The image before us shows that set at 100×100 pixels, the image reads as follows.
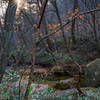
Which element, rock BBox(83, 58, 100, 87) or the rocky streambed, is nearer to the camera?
the rocky streambed

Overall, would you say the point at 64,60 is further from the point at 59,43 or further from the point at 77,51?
the point at 59,43

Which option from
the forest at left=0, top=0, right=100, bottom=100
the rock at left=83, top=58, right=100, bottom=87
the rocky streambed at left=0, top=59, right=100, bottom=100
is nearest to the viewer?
the forest at left=0, top=0, right=100, bottom=100

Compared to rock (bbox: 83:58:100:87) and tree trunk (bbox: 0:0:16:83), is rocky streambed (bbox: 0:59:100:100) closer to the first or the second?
rock (bbox: 83:58:100:87)

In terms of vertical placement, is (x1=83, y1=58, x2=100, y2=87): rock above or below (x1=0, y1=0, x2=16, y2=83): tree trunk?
below

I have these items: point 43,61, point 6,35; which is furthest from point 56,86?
point 43,61

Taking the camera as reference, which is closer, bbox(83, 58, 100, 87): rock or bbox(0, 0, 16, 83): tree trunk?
bbox(0, 0, 16, 83): tree trunk

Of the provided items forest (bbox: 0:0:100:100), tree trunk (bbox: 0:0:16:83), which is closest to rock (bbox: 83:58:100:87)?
forest (bbox: 0:0:100:100)

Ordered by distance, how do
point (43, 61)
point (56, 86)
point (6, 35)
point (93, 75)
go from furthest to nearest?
point (43, 61) → point (56, 86) → point (93, 75) → point (6, 35)

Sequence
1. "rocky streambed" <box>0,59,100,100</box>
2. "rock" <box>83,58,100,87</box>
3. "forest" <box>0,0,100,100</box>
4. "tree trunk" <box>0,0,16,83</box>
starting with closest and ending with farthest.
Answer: "forest" <box>0,0,100,100</box>
"rocky streambed" <box>0,59,100,100</box>
"tree trunk" <box>0,0,16,83</box>
"rock" <box>83,58,100,87</box>

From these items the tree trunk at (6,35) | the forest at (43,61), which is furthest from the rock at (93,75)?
the tree trunk at (6,35)

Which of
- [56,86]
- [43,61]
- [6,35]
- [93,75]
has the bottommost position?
[43,61]

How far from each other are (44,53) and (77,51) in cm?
434

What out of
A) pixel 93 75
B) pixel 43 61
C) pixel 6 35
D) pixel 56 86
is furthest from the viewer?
pixel 43 61

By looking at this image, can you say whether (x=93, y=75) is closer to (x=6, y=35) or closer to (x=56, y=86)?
(x=56, y=86)
